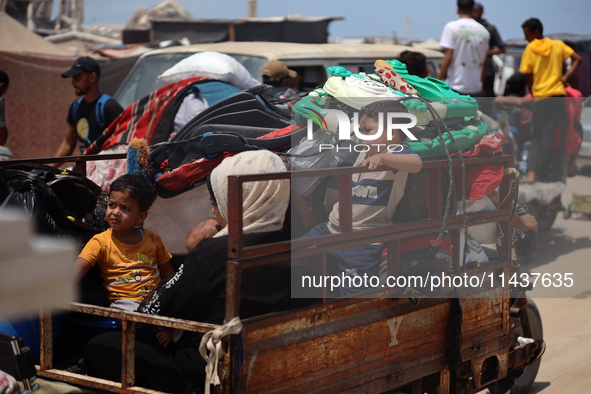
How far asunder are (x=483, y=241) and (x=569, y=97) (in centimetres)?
505

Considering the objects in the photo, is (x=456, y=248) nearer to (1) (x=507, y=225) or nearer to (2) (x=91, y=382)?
(1) (x=507, y=225)

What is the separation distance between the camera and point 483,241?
3.75 m

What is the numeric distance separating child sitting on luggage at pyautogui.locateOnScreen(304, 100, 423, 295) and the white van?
3.65m

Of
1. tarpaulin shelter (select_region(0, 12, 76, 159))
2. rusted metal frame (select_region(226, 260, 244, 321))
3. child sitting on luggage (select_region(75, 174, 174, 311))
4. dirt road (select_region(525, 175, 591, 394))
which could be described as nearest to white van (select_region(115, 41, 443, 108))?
tarpaulin shelter (select_region(0, 12, 76, 159))

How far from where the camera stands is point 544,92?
315 inches

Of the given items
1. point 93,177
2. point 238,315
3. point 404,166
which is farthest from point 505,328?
point 93,177

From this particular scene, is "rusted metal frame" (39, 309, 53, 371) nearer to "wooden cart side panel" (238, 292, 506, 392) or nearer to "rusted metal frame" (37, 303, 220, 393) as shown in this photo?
"rusted metal frame" (37, 303, 220, 393)

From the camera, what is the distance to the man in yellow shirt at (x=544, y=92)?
786 cm

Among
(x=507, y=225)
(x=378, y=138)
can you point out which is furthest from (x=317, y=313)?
(x=507, y=225)

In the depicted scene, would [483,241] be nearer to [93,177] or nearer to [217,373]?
[217,373]

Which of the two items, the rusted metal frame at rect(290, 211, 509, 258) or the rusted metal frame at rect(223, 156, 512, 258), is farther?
the rusted metal frame at rect(290, 211, 509, 258)

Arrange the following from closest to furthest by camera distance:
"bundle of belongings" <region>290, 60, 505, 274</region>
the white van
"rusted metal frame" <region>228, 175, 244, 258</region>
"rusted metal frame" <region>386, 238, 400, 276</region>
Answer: "rusted metal frame" <region>228, 175, 244, 258</region>
"rusted metal frame" <region>386, 238, 400, 276</region>
"bundle of belongings" <region>290, 60, 505, 274</region>
the white van

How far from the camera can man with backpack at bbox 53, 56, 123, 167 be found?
5.64 meters

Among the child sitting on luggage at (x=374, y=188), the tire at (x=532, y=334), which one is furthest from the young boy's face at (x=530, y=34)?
the child sitting on luggage at (x=374, y=188)
